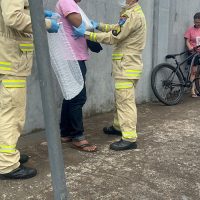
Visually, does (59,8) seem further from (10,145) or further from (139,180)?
(139,180)

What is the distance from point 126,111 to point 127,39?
816mm

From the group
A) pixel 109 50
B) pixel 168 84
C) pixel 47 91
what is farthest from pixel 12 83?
pixel 168 84

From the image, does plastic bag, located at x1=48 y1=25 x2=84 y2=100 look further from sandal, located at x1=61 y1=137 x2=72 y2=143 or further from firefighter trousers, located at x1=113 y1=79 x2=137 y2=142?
sandal, located at x1=61 y1=137 x2=72 y2=143

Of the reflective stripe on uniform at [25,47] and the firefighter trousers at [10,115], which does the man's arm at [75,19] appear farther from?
the firefighter trousers at [10,115]

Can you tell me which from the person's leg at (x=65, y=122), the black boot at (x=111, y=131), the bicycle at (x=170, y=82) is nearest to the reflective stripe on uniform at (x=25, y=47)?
the person's leg at (x=65, y=122)

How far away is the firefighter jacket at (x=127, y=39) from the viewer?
161 inches

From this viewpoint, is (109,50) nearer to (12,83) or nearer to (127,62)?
(127,62)

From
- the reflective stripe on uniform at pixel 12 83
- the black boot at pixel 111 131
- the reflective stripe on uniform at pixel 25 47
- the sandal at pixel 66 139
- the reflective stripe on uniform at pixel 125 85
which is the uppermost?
→ the reflective stripe on uniform at pixel 25 47

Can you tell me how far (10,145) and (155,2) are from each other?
4.33 metres

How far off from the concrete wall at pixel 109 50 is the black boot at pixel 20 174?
1278 mm

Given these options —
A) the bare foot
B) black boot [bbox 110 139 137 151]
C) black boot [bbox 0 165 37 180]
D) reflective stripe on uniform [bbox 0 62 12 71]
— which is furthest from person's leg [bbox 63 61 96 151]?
reflective stripe on uniform [bbox 0 62 12 71]

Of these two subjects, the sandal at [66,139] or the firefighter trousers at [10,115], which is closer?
the firefighter trousers at [10,115]

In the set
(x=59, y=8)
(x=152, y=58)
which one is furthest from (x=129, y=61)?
(x=152, y=58)

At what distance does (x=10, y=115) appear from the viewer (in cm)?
330
